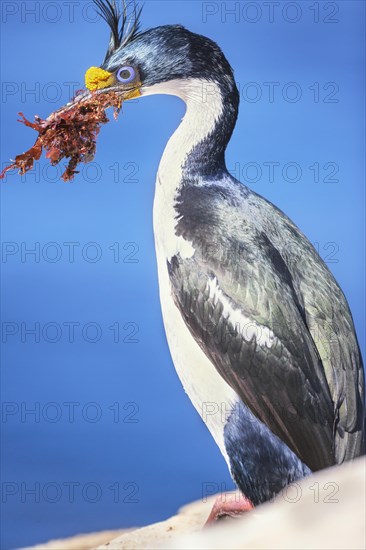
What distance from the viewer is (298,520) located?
6.61 feet

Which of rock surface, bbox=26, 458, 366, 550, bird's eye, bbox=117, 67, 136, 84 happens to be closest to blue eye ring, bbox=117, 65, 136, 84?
bird's eye, bbox=117, 67, 136, 84

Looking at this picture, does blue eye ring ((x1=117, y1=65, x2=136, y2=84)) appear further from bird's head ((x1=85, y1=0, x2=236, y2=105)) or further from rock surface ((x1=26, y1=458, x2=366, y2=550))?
rock surface ((x1=26, y1=458, x2=366, y2=550))

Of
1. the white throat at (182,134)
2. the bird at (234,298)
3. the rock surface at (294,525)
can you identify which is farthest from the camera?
the white throat at (182,134)

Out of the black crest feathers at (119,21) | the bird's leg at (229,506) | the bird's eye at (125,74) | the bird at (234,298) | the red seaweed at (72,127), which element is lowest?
the bird's leg at (229,506)

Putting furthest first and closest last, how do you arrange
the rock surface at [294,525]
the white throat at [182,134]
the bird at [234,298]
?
the white throat at [182,134]
the bird at [234,298]
the rock surface at [294,525]

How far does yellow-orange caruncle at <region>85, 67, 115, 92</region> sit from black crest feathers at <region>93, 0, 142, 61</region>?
0.05 m

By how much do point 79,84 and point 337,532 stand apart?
56.8 inches

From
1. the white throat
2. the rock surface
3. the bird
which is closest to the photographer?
the rock surface

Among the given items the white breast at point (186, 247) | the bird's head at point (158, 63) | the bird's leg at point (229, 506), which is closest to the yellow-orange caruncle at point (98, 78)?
the bird's head at point (158, 63)

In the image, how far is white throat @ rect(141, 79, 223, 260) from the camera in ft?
8.14

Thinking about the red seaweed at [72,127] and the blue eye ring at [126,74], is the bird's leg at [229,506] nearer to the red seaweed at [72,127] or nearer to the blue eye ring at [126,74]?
the red seaweed at [72,127]

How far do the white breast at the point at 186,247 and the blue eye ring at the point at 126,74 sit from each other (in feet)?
0.18

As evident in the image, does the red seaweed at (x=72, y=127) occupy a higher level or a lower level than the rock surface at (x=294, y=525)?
higher

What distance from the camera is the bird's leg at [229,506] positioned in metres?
2.53
